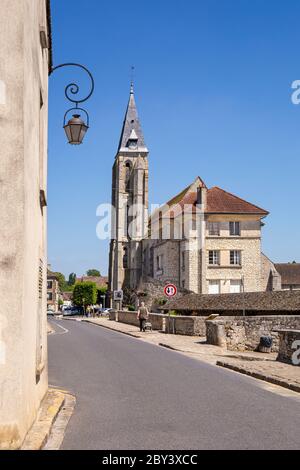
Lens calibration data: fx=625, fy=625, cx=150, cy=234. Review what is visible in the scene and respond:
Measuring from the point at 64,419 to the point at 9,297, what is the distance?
2.67m

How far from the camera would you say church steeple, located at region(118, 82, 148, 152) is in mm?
96688

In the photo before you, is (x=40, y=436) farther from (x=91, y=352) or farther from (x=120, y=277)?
(x=120, y=277)

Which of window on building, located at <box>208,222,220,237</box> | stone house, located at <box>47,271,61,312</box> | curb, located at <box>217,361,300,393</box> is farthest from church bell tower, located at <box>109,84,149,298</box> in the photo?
curb, located at <box>217,361,300,393</box>

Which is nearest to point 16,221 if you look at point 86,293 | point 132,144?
point 132,144

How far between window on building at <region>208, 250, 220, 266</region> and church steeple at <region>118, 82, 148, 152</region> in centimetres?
3796

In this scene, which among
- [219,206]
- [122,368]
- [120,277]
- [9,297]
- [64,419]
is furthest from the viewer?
[120,277]

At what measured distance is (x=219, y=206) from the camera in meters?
63.6

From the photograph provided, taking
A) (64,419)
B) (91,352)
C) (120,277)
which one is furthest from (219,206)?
(64,419)

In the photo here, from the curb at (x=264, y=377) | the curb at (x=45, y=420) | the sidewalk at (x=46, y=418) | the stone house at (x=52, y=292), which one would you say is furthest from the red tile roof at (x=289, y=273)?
the curb at (x=45, y=420)

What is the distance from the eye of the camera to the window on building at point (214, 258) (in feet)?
202

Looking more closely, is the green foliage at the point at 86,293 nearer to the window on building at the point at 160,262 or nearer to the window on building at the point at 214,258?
the window on building at the point at 160,262

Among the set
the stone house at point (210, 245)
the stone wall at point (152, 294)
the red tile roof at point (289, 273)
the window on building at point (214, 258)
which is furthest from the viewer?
the red tile roof at point (289, 273)

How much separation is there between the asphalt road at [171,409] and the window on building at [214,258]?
1829 inches

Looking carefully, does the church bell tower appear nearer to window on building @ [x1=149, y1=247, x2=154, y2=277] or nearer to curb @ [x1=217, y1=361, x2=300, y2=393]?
window on building @ [x1=149, y1=247, x2=154, y2=277]
